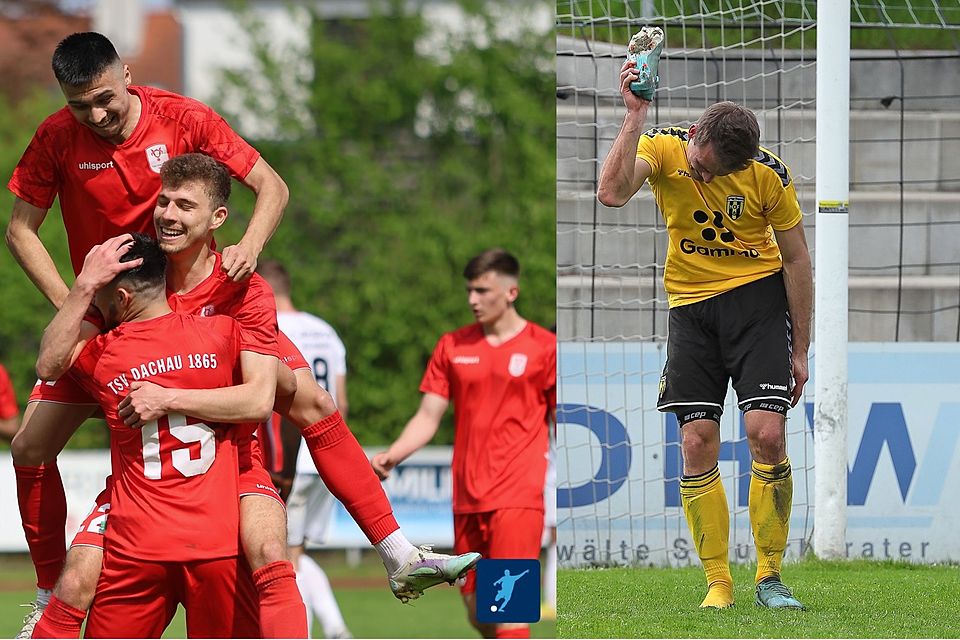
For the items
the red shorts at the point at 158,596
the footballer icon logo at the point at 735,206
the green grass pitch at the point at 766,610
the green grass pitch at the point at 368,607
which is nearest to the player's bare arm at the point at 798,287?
the footballer icon logo at the point at 735,206

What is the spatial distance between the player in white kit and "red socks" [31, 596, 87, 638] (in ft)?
10.7

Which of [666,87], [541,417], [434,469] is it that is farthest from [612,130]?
[434,469]

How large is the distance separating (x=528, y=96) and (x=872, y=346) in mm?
8879

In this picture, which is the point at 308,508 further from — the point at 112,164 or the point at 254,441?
the point at 112,164

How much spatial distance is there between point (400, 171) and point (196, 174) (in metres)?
9.54

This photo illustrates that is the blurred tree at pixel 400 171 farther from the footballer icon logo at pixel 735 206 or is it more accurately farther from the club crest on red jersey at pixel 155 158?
the club crest on red jersey at pixel 155 158

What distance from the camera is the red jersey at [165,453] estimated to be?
3.76m

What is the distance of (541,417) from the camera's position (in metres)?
6.34

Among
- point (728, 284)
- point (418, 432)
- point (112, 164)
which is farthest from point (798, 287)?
point (418, 432)

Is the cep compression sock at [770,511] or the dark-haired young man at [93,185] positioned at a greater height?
the dark-haired young man at [93,185]

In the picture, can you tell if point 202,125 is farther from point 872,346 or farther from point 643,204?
point 872,346

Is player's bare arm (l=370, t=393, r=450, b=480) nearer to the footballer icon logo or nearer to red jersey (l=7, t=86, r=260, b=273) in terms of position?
red jersey (l=7, t=86, r=260, b=273)

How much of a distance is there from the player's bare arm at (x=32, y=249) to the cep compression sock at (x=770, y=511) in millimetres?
2253

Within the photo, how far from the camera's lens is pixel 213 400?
3.75 meters
